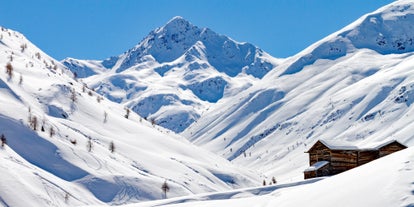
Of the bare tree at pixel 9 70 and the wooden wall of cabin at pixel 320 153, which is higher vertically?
the bare tree at pixel 9 70

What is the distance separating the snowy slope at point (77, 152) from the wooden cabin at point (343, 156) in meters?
14.3

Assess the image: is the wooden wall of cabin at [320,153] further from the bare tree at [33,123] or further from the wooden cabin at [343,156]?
the bare tree at [33,123]

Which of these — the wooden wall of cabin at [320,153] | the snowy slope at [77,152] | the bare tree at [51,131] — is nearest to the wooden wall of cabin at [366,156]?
the wooden wall of cabin at [320,153]

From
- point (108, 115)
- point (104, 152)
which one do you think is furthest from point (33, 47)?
point (104, 152)

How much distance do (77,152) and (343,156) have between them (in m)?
24.0

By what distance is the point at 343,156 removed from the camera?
5250cm

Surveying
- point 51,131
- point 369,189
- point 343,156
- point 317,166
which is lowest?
point 369,189

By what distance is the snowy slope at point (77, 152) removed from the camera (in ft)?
161

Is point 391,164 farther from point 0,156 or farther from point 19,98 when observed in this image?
point 19,98

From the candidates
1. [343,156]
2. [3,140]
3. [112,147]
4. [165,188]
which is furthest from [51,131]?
[343,156]

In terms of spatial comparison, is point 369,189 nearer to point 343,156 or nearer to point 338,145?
point 343,156

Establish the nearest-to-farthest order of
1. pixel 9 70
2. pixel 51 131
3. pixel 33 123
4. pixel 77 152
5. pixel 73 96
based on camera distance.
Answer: pixel 77 152 < pixel 33 123 < pixel 51 131 < pixel 9 70 < pixel 73 96

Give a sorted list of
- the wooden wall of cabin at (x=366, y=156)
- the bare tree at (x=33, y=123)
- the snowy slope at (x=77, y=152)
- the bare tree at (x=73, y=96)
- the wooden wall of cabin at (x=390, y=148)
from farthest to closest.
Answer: the bare tree at (x=73, y=96) → the bare tree at (x=33, y=123) → the wooden wall of cabin at (x=390, y=148) → the wooden wall of cabin at (x=366, y=156) → the snowy slope at (x=77, y=152)

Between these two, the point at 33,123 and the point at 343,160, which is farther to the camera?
the point at 33,123
